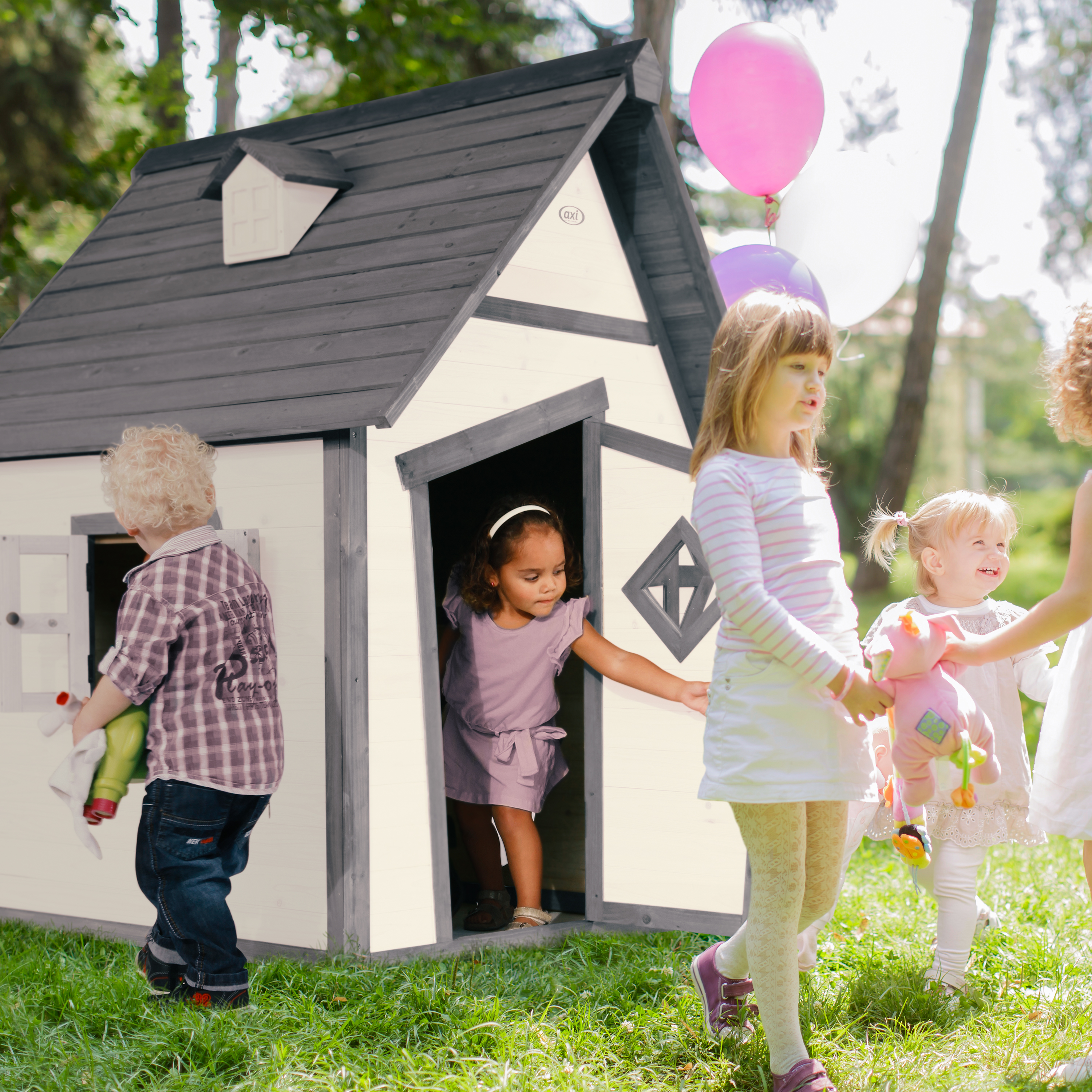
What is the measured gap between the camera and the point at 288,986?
3121mm

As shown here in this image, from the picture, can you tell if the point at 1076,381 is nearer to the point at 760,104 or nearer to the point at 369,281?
the point at 369,281

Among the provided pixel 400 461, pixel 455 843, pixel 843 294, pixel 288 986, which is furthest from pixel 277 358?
pixel 843 294

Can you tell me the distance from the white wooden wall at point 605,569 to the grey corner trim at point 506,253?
0.12 m

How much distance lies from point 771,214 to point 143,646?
3.74 m

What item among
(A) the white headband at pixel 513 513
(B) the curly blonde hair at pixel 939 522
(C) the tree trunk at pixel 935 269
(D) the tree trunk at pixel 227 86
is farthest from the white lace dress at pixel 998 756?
(D) the tree trunk at pixel 227 86

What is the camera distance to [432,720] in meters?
3.54

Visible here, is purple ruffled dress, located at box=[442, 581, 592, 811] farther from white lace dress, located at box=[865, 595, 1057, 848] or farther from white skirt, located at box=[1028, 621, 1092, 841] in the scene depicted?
white skirt, located at box=[1028, 621, 1092, 841]

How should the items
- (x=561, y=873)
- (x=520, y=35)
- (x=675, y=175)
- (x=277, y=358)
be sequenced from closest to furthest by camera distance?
(x=277, y=358) < (x=675, y=175) < (x=561, y=873) < (x=520, y=35)

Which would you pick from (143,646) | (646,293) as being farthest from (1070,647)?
(143,646)

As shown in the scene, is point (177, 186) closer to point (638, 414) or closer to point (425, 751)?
point (638, 414)

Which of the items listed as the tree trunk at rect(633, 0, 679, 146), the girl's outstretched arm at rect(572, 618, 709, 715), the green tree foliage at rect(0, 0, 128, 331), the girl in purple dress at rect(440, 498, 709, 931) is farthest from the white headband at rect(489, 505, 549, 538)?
the green tree foliage at rect(0, 0, 128, 331)

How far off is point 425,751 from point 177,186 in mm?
3011

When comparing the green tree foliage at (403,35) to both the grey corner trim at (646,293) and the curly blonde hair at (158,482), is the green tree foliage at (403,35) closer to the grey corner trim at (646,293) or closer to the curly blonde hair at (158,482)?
the grey corner trim at (646,293)

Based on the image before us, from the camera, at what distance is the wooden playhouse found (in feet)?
11.3
